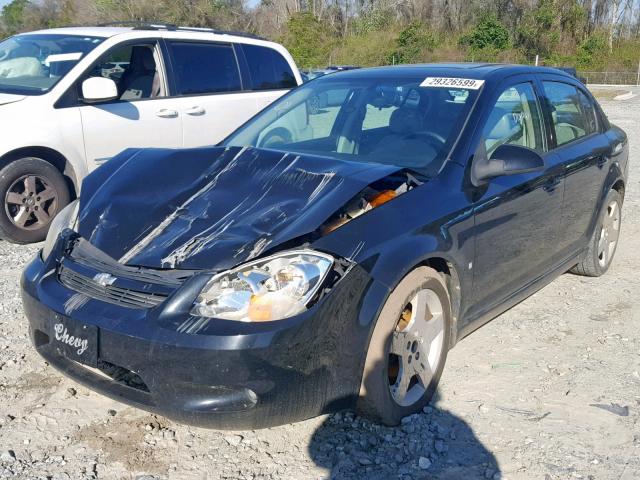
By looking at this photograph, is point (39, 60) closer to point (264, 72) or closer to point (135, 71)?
point (135, 71)

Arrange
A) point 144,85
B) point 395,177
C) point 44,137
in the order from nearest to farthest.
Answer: point 395,177 < point 44,137 < point 144,85

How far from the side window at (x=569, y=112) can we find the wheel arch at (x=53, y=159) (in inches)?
157

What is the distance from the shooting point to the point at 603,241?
5.59 m

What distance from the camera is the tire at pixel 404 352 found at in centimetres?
303

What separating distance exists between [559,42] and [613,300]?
5600 cm

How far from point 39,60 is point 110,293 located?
4.43 metres

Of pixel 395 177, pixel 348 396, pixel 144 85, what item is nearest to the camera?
pixel 348 396

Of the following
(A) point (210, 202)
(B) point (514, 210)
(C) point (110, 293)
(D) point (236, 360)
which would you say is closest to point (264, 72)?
(B) point (514, 210)

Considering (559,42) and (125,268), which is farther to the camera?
(559,42)

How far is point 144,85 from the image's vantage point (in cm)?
684

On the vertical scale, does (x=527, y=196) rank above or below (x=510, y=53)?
above

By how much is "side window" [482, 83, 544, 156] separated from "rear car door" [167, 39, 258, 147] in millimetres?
3665

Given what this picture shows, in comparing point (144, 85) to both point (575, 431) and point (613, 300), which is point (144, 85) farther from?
point (575, 431)

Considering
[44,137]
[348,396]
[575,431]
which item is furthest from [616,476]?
[44,137]
